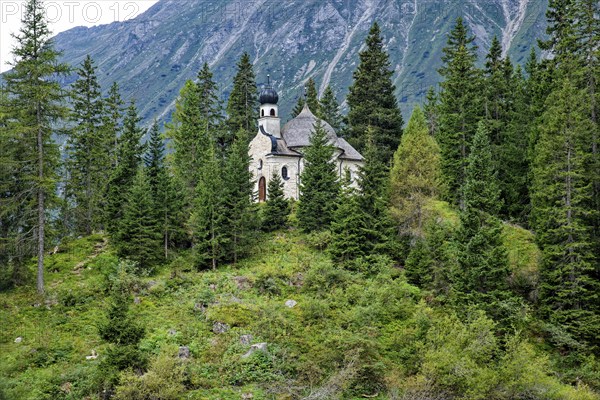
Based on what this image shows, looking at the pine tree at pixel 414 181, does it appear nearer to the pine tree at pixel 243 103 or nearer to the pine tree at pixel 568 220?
the pine tree at pixel 568 220

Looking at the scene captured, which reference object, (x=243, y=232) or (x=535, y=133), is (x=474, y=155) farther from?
(x=243, y=232)

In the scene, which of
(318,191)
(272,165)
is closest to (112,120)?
(272,165)

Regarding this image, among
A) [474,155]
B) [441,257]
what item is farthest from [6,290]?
[474,155]

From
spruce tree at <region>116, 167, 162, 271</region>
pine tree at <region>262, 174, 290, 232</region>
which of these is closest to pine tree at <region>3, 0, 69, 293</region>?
spruce tree at <region>116, 167, 162, 271</region>

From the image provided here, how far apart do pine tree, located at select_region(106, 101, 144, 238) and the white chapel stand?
38.8 feet

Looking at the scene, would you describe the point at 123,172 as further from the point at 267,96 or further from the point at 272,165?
the point at 267,96

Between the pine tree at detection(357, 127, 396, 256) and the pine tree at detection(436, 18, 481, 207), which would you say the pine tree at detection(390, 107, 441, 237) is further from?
the pine tree at detection(436, 18, 481, 207)

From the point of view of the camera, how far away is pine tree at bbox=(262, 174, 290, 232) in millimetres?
41603

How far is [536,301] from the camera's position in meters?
31.6

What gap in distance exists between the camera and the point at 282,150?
51.7 m

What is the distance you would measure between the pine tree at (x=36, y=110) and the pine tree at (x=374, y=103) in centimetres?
2970

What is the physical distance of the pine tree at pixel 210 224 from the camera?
35.1 meters

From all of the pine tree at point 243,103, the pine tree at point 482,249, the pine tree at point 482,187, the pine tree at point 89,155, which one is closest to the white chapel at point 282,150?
the pine tree at point 243,103

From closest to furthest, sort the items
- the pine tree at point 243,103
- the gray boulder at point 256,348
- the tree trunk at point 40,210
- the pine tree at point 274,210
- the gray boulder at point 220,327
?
the gray boulder at point 256,348 < the gray boulder at point 220,327 < the tree trunk at point 40,210 < the pine tree at point 274,210 < the pine tree at point 243,103
